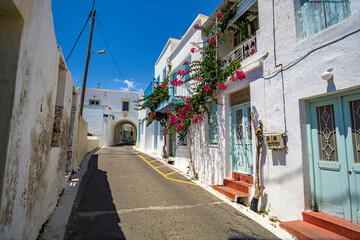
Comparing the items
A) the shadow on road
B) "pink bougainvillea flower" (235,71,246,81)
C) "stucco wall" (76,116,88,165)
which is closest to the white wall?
"pink bougainvillea flower" (235,71,246,81)

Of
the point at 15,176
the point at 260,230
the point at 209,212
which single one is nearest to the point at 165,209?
the point at 209,212

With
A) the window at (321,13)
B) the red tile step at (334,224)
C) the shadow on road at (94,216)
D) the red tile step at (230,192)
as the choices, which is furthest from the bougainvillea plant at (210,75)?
the shadow on road at (94,216)

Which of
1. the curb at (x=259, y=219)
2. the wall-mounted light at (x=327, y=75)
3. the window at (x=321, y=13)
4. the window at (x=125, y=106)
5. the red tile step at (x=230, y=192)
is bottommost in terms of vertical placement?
the curb at (x=259, y=219)

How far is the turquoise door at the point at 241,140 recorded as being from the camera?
19.5ft

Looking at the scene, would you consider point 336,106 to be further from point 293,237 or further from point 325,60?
Answer: point 293,237

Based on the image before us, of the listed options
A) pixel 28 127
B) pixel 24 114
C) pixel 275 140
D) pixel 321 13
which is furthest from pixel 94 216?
pixel 321 13

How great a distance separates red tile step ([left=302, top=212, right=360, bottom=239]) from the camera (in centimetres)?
310

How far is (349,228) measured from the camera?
312cm

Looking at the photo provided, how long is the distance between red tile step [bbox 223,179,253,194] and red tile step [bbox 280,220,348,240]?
157cm

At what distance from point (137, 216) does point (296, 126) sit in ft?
12.5

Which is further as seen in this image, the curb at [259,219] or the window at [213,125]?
the window at [213,125]

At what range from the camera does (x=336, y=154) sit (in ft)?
12.0

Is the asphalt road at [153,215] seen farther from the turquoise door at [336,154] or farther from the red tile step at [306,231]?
the turquoise door at [336,154]

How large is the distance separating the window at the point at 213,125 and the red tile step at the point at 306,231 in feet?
13.3
